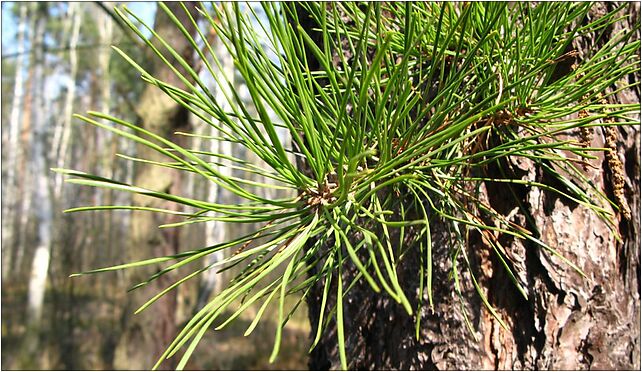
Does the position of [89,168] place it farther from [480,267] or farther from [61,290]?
[480,267]

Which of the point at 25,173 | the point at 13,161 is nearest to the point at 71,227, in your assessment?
the point at 13,161

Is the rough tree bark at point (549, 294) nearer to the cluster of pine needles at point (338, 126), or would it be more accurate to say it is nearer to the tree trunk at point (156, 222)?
the cluster of pine needles at point (338, 126)

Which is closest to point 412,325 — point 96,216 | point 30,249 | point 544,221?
point 544,221

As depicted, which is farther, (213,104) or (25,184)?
(25,184)

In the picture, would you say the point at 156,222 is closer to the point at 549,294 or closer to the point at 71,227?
the point at 549,294

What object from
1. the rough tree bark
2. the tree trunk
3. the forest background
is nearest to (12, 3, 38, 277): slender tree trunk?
the forest background

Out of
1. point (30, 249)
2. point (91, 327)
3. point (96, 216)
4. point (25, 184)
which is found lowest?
point (91, 327)

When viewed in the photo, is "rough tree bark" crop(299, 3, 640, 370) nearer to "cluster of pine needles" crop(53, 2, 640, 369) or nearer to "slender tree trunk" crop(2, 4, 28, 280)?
"cluster of pine needles" crop(53, 2, 640, 369)
